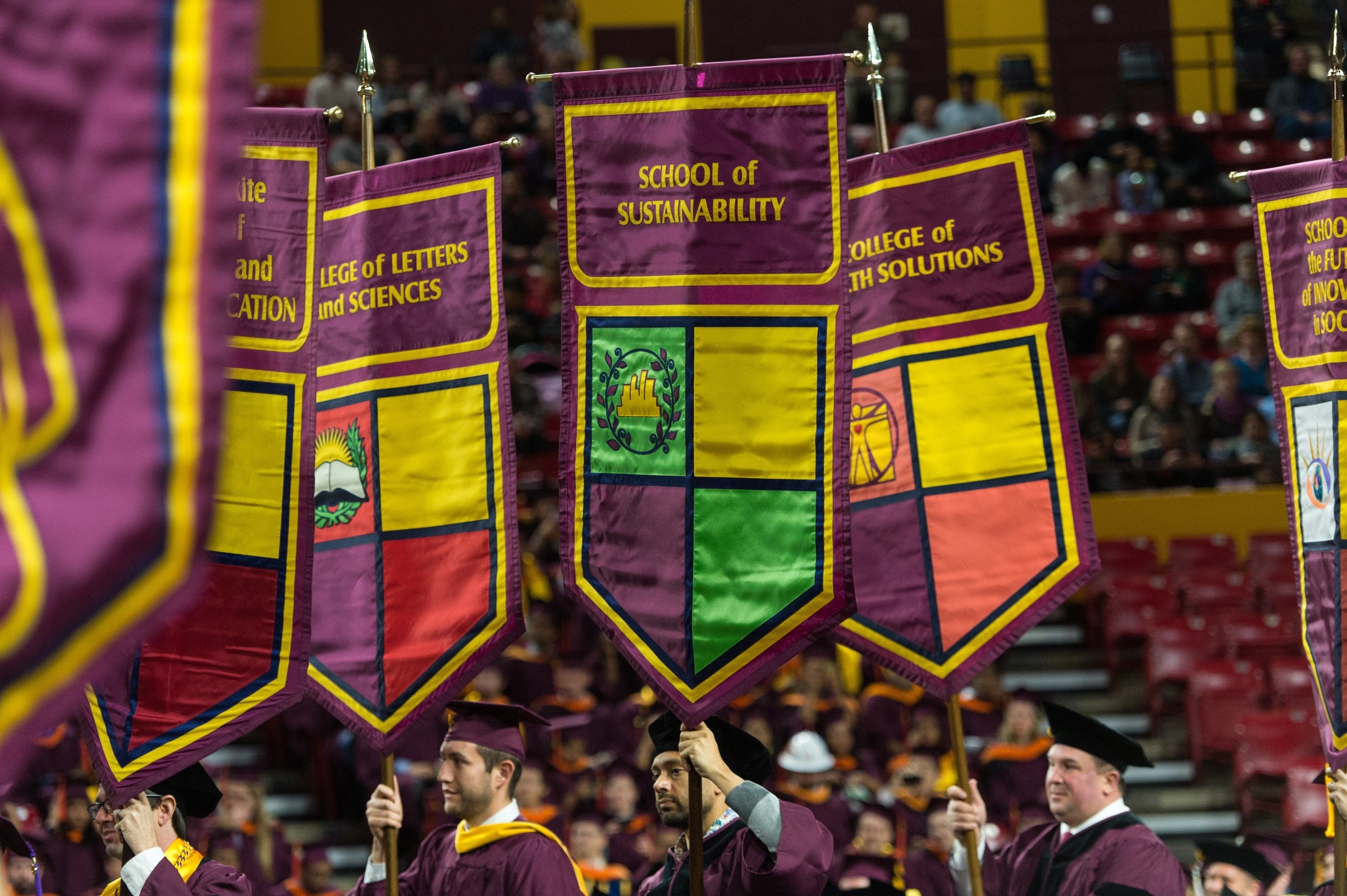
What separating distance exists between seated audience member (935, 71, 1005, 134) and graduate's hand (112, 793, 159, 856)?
40.6 ft

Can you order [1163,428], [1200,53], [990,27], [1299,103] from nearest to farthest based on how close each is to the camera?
[1163,428] → [1299,103] → [1200,53] → [990,27]

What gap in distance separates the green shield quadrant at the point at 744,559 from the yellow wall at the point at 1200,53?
1653 cm

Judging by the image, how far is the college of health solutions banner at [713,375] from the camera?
4.77 metres

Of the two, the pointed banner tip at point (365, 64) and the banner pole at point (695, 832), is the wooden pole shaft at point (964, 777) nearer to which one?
the banner pole at point (695, 832)

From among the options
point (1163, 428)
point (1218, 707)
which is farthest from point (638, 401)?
point (1163, 428)

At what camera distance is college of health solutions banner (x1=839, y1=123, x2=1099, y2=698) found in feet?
18.5

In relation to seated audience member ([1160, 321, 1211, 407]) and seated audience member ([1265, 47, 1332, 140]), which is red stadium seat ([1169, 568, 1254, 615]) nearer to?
seated audience member ([1160, 321, 1211, 407])

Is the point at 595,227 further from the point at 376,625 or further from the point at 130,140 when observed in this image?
the point at 130,140

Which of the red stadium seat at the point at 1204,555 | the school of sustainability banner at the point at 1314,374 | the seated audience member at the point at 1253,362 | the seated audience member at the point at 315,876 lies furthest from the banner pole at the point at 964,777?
the seated audience member at the point at 1253,362

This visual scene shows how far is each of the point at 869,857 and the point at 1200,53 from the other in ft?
47.1

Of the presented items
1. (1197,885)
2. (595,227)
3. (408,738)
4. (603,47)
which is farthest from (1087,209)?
(595,227)

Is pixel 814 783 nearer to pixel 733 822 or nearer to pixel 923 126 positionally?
pixel 733 822

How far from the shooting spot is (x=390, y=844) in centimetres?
528

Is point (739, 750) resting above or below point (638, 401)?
below
